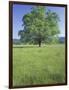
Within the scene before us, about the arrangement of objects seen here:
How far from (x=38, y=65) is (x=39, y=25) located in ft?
1.43

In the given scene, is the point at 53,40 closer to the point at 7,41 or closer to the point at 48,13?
the point at 48,13

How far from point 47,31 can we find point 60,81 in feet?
1.89

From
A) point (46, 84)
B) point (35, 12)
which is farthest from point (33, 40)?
point (46, 84)

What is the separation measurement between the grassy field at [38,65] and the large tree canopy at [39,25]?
0.35ft

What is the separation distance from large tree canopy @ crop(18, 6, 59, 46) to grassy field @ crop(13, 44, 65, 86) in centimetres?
11

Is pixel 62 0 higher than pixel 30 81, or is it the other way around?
pixel 62 0

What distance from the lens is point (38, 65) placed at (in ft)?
7.84

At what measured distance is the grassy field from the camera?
2.34m

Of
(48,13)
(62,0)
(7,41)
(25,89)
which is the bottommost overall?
(25,89)

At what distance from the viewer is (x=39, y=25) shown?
238 cm

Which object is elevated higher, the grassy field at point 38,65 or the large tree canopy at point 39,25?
the large tree canopy at point 39,25

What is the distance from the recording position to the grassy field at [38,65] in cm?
234

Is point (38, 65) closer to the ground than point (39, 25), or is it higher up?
closer to the ground

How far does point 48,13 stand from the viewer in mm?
2400
